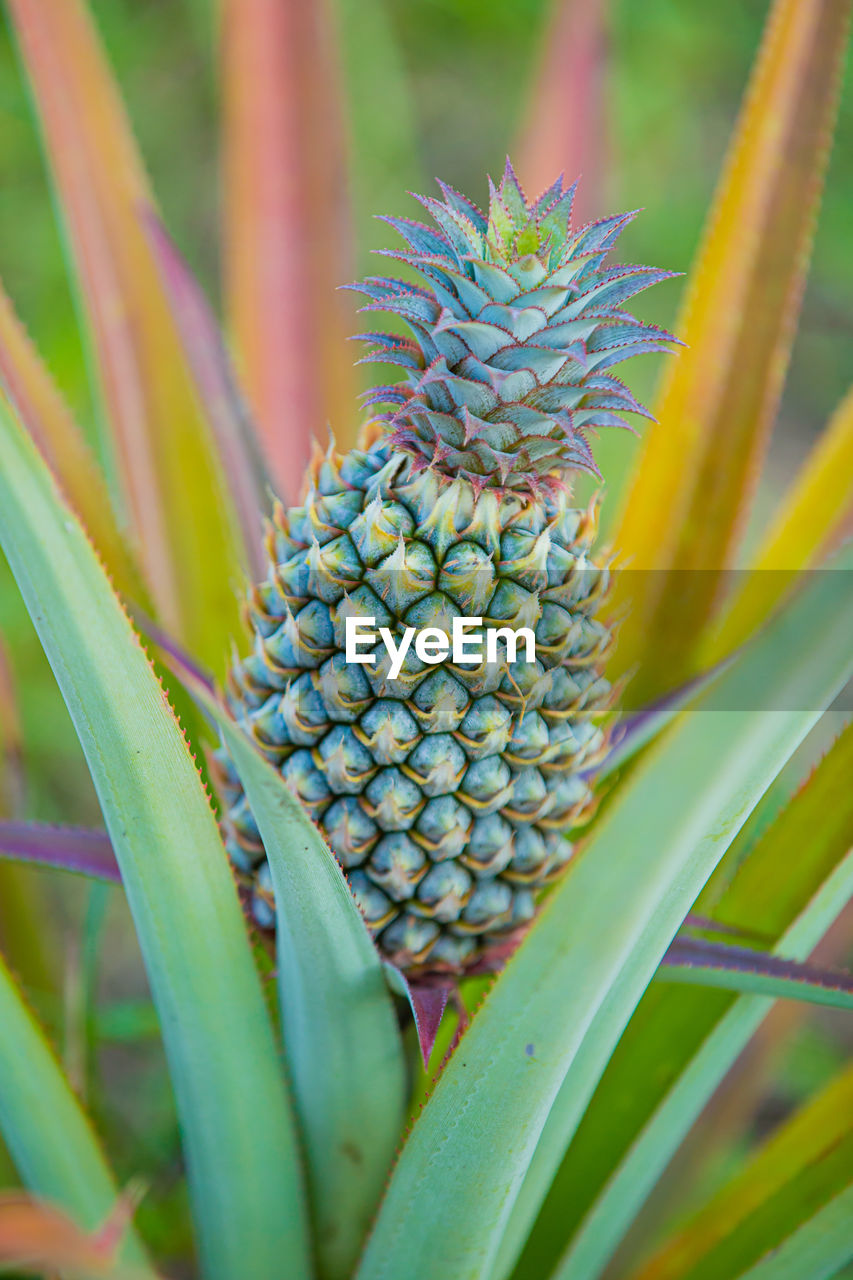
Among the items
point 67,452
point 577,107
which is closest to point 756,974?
point 67,452

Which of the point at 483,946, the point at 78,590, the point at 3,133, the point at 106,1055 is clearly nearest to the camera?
the point at 78,590

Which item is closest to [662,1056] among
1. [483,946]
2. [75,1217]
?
[483,946]

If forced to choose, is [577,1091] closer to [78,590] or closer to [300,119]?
[78,590]

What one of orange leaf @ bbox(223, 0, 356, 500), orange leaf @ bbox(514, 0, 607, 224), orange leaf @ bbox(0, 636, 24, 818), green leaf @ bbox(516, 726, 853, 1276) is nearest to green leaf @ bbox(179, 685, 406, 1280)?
green leaf @ bbox(516, 726, 853, 1276)

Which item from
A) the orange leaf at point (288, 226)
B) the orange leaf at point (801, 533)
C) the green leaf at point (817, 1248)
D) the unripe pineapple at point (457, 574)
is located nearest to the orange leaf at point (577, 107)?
the orange leaf at point (288, 226)

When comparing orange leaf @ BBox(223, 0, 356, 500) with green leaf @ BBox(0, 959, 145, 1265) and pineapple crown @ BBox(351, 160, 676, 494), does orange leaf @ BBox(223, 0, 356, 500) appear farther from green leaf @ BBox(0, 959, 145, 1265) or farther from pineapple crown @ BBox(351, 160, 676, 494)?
green leaf @ BBox(0, 959, 145, 1265)

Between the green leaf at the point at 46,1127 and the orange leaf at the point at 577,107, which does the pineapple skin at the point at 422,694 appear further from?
the orange leaf at the point at 577,107
